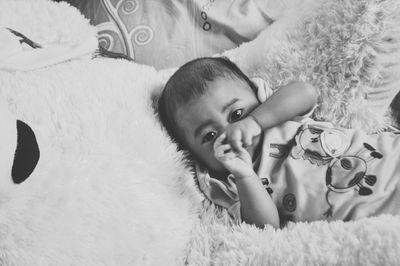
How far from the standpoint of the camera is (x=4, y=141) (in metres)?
0.46

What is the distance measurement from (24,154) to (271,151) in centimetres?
48

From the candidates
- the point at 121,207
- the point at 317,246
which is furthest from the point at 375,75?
the point at 121,207

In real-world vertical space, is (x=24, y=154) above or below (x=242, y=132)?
above

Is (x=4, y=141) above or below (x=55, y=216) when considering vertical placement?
above

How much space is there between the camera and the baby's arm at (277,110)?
75cm

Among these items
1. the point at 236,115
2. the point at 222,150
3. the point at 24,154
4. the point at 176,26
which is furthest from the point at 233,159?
the point at 176,26

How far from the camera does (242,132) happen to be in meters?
0.75

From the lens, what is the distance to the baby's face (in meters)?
0.80

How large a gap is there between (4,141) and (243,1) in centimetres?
90

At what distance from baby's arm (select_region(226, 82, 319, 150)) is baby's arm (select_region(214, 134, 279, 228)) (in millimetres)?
58

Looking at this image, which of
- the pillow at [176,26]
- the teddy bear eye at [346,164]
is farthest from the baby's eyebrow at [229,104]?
the pillow at [176,26]

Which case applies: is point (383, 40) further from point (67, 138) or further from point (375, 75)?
point (67, 138)

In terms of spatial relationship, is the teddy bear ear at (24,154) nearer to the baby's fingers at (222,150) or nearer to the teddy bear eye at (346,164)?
the baby's fingers at (222,150)

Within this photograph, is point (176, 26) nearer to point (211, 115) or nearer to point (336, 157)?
point (211, 115)
